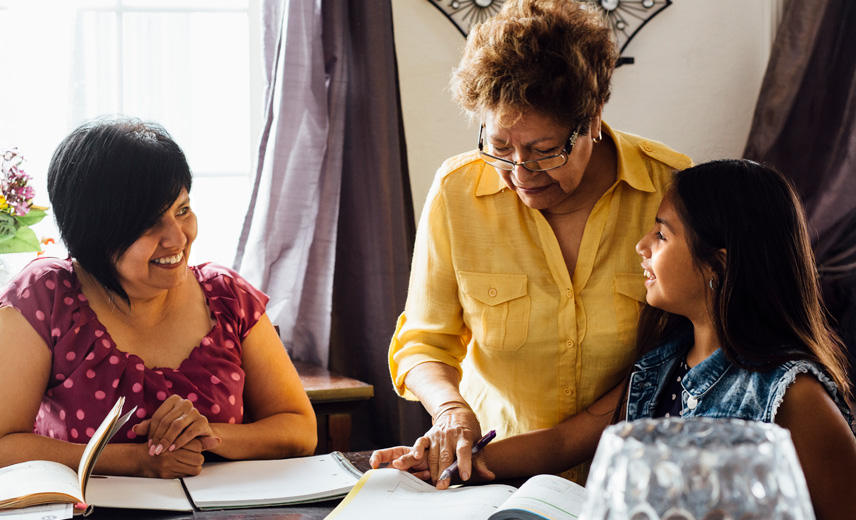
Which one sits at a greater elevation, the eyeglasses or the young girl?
the eyeglasses

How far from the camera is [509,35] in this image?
4.35 ft

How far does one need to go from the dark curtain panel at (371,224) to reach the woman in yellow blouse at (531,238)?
3.43ft

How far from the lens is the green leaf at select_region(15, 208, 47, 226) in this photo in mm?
2066

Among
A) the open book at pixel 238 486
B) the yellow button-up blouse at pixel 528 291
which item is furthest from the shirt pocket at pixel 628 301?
the open book at pixel 238 486

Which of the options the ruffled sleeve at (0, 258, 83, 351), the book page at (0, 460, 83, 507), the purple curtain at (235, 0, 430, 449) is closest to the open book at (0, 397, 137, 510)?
the book page at (0, 460, 83, 507)

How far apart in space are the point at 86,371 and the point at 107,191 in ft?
1.09

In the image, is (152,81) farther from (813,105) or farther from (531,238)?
(813,105)

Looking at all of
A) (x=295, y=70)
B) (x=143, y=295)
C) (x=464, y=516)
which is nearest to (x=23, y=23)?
(x=295, y=70)

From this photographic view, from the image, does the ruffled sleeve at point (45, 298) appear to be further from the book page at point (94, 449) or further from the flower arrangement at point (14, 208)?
the flower arrangement at point (14, 208)

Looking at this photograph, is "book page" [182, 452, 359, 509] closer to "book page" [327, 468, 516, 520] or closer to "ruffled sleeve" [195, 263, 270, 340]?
"book page" [327, 468, 516, 520]

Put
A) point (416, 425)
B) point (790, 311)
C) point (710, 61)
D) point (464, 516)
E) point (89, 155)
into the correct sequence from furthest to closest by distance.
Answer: point (710, 61)
point (416, 425)
point (89, 155)
point (790, 311)
point (464, 516)

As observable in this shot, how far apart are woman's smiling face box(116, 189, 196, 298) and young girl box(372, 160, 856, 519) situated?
58 centimetres

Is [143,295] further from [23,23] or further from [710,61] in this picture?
[710,61]

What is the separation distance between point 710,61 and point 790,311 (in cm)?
199
